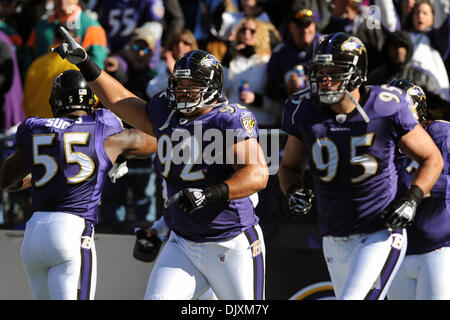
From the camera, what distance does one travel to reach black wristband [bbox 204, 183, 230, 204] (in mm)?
4414

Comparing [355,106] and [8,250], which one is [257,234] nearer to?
[355,106]

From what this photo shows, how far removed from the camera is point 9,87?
342 inches

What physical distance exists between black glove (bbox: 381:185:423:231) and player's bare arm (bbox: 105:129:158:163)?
191 centimetres

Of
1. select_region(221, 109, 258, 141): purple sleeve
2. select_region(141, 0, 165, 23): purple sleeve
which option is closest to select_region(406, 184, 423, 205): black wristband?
select_region(221, 109, 258, 141): purple sleeve

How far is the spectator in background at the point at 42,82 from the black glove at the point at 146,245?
232cm

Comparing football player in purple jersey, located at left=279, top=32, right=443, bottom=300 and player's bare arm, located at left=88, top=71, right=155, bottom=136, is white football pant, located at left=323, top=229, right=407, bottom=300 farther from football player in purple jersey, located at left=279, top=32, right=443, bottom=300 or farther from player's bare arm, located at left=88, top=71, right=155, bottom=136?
player's bare arm, located at left=88, top=71, right=155, bottom=136

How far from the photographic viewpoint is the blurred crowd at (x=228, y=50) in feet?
23.7

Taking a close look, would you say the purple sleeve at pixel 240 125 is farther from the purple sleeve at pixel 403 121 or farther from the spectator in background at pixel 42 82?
the spectator in background at pixel 42 82

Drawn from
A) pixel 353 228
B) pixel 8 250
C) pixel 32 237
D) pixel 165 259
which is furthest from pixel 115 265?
pixel 353 228

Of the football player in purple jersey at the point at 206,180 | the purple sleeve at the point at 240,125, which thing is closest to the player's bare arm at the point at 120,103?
the football player in purple jersey at the point at 206,180

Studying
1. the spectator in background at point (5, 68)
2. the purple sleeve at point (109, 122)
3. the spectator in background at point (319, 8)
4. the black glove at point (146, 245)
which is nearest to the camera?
the purple sleeve at point (109, 122)

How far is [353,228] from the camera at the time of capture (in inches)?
181
